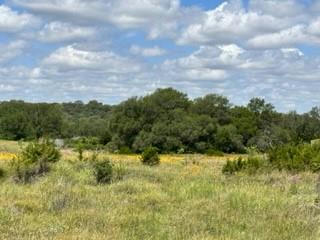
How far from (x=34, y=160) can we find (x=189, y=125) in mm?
48837

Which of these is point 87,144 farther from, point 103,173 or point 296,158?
point 103,173

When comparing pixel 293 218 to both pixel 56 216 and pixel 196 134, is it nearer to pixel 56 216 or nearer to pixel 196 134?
pixel 56 216

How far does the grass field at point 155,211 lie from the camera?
29.2 feet

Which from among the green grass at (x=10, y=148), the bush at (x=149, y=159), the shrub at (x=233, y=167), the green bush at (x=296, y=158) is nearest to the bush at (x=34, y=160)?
the shrub at (x=233, y=167)

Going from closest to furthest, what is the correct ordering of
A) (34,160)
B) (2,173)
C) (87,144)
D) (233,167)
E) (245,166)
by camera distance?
(2,173) → (34,160) → (245,166) → (233,167) → (87,144)

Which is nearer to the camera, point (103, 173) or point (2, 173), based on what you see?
point (103, 173)

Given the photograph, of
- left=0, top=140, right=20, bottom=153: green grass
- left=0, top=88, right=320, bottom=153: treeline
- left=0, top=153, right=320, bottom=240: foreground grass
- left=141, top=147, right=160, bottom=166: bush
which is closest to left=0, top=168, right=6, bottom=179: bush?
left=0, top=153, right=320, bottom=240: foreground grass

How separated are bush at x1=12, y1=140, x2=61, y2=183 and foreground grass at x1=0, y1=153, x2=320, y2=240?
4.29ft

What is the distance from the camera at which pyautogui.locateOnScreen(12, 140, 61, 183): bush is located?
1694 centimetres

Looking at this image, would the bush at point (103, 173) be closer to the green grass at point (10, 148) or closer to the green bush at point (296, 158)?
the green bush at point (296, 158)

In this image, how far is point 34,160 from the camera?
18.8m

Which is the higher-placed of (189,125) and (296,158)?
(189,125)

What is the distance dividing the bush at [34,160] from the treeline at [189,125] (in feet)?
112

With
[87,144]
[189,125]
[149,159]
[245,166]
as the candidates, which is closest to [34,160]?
[245,166]
